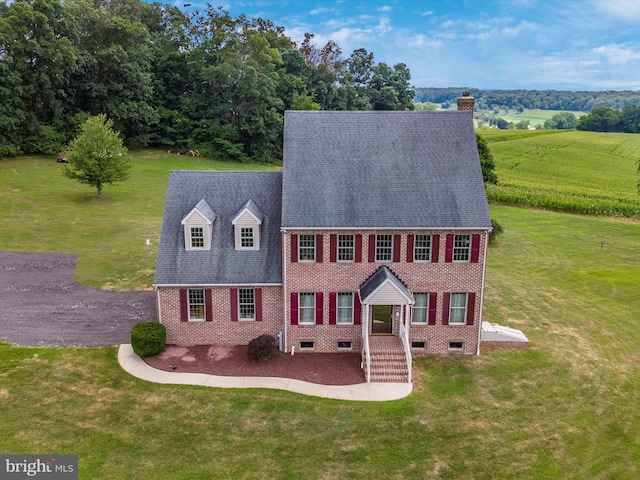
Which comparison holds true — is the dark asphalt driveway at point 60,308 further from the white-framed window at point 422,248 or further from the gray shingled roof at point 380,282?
the white-framed window at point 422,248

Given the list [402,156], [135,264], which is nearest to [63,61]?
[135,264]

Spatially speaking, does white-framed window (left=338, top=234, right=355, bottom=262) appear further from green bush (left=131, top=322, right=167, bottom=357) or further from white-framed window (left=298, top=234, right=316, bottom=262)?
green bush (left=131, top=322, right=167, bottom=357)

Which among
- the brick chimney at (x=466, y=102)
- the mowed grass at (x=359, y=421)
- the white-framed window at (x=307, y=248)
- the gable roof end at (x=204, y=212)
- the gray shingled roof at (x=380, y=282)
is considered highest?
the brick chimney at (x=466, y=102)

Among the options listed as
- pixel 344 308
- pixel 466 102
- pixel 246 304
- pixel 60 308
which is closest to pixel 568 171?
pixel 466 102

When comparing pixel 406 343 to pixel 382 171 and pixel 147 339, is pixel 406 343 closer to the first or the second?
pixel 382 171

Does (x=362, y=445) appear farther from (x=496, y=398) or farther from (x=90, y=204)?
(x=90, y=204)

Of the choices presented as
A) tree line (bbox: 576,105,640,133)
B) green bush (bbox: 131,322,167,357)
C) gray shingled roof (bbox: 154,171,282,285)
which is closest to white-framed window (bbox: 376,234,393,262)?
gray shingled roof (bbox: 154,171,282,285)

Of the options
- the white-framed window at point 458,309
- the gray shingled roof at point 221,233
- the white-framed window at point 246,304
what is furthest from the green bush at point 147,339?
the white-framed window at point 458,309
